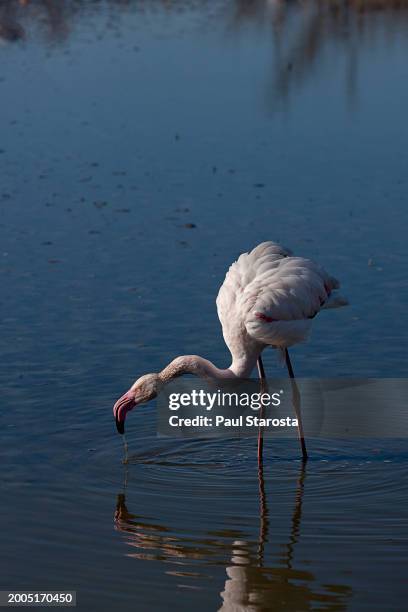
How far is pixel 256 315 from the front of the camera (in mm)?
7867

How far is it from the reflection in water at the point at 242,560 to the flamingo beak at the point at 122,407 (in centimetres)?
55

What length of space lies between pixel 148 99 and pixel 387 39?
289 inches

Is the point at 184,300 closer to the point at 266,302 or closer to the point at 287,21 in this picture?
the point at 266,302

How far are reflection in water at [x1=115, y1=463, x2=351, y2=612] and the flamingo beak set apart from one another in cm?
55

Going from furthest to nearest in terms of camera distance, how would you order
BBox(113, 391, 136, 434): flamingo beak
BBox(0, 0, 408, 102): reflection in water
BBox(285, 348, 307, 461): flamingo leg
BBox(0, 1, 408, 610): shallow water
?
BBox(0, 0, 408, 102): reflection in water < BBox(285, 348, 307, 461): flamingo leg < BBox(113, 391, 136, 434): flamingo beak < BBox(0, 1, 408, 610): shallow water

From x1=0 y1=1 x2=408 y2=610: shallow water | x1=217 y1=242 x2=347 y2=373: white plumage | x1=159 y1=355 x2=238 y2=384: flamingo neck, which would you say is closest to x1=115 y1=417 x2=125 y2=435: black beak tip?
x1=0 y1=1 x2=408 y2=610: shallow water

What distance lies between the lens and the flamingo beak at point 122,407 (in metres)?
7.88

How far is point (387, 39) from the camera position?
82.0ft

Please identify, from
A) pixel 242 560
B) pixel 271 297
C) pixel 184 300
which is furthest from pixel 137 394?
pixel 184 300

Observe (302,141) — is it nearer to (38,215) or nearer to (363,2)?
(38,215)

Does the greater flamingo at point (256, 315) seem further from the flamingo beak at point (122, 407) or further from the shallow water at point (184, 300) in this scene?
the shallow water at point (184, 300)

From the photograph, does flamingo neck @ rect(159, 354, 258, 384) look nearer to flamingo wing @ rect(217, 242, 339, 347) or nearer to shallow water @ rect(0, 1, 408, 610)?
flamingo wing @ rect(217, 242, 339, 347)

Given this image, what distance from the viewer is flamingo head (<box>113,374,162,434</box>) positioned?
7.89 meters

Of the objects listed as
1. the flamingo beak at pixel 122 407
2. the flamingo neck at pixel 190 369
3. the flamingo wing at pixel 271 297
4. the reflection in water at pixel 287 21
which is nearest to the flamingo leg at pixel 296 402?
the flamingo wing at pixel 271 297
